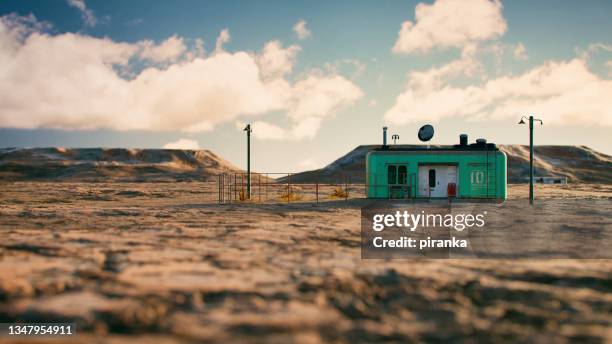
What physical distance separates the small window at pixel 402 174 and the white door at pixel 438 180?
78cm

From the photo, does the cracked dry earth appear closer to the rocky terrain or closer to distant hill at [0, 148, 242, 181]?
the rocky terrain

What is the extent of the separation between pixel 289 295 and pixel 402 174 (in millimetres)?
18283

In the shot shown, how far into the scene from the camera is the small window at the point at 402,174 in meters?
22.3

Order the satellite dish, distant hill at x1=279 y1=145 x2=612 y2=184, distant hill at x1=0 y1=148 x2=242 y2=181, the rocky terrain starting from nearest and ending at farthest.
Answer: the satellite dish < the rocky terrain < distant hill at x1=279 y1=145 x2=612 y2=184 < distant hill at x1=0 y1=148 x2=242 y2=181

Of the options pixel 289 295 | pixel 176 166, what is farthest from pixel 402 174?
pixel 176 166

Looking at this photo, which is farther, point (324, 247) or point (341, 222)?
point (341, 222)

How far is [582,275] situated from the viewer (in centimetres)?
569

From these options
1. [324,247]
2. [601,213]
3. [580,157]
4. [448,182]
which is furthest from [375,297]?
[580,157]

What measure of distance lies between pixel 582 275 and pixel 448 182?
Answer: 1710cm

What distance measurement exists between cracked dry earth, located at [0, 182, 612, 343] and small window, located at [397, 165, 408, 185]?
50.3 feet

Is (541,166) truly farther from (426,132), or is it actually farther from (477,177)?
(477,177)

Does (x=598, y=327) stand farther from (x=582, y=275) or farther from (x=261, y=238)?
(x=261, y=238)

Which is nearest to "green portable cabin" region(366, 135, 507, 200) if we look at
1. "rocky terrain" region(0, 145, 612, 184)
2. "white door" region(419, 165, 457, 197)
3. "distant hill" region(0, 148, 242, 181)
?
"white door" region(419, 165, 457, 197)

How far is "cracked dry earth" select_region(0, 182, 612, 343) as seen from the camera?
4.02m
